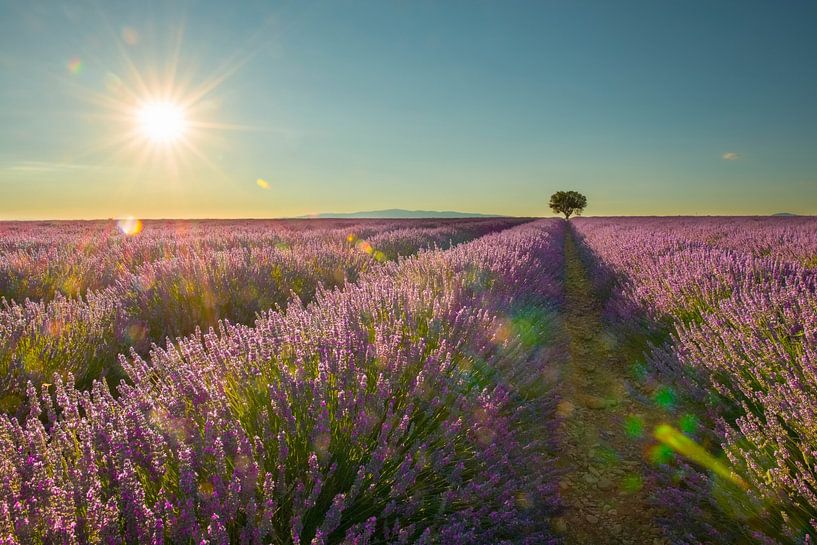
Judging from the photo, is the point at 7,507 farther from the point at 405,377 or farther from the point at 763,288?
the point at 763,288

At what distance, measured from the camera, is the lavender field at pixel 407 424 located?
1.23m

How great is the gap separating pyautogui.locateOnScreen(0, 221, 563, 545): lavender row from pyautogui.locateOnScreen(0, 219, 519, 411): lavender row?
1305 millimetres

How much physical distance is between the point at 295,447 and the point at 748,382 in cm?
242

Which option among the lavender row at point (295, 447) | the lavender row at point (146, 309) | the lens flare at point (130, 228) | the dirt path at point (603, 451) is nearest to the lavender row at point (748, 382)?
the dirt path at point (603, 451)

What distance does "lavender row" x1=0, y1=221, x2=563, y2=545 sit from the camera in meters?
1.13

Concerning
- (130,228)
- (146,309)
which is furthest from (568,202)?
(146,309)

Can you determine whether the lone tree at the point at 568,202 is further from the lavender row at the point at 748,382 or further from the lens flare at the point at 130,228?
the lavender row at the point at 748,382

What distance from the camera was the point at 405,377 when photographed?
2.18 m

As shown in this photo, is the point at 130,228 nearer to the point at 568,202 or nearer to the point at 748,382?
the point at 748,382

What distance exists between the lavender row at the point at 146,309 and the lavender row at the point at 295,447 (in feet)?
4.28

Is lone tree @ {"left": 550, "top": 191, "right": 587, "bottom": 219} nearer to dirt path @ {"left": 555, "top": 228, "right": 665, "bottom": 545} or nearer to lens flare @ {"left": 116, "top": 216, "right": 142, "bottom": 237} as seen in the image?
lens flare @ {"left": 116, "top": 216, "right": 142, "bottom": 237}

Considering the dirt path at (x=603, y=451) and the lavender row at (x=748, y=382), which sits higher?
the lavender row at (x=748, y=382)

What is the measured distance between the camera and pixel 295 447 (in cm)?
162

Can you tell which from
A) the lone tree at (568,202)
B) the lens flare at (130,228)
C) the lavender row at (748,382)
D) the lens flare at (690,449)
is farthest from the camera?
the lone tree at (568,202)
